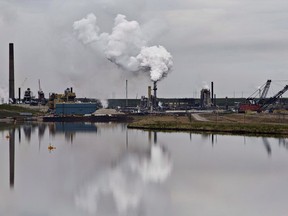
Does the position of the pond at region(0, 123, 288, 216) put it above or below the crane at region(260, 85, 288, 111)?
below

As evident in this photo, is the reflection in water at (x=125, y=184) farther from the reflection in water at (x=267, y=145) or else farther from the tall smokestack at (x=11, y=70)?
the tall smokestack at (x=11, y=70)

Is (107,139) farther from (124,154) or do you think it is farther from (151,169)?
(151,169)

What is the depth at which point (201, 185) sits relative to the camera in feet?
126

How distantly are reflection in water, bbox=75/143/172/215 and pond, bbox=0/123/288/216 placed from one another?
54mm

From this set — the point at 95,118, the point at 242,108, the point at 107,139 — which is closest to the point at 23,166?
the point at 107,139

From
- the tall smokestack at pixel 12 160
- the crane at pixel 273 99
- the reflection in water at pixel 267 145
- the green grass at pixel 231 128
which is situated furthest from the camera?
the crane at pixel 273 99

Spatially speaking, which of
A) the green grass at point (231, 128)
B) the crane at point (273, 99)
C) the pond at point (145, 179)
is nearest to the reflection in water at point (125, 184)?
the pond at point (145, 179)

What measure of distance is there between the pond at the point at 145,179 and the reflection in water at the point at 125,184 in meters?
0.05

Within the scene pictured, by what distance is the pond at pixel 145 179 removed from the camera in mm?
31781

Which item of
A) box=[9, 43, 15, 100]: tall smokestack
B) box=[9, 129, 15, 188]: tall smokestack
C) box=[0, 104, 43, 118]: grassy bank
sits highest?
box=[9, 43, 15, 100]: tall smokestack

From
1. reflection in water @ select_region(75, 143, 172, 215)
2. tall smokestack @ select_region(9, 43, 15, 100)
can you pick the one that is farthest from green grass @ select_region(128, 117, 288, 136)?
tall smokestack @ select_region(9, 43, 15, 100)

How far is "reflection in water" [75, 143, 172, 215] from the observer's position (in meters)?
32.4

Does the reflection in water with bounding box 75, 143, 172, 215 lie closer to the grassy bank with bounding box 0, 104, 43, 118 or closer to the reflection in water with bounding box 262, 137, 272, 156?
the reflection in water with bounding box 262, 137, 272, 156

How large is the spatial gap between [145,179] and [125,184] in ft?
9.07
